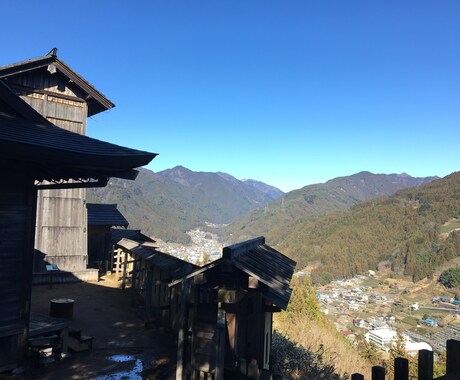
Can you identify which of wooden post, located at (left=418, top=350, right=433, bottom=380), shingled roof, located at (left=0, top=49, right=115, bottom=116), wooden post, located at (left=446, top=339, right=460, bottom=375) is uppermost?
shingled roof, located at (left=0, top=49, right=115, bottom=116)

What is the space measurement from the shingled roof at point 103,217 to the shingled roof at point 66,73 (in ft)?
18.4

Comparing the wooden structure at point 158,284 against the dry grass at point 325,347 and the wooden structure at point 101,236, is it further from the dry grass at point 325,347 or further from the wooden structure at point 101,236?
the wooden structure at point 101,236

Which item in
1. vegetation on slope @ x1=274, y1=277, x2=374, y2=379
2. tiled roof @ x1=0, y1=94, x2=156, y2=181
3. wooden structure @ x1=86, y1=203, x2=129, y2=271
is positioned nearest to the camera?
tiled roof @ x1=0, y1=94, x2=156, y2=181

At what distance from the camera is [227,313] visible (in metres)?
6.04

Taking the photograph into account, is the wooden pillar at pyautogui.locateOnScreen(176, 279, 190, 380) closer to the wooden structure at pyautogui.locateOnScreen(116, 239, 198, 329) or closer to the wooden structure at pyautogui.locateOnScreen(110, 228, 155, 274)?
the wooden structure at pyautogui.locateOnScreen(116, 239, 198, 329)

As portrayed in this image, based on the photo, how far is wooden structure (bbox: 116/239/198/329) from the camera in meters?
8.62

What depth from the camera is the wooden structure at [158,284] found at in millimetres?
8616

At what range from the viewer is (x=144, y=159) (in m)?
6.45

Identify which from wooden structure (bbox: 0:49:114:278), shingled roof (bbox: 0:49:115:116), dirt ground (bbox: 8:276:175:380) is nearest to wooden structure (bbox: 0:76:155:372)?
dirt ground (bbox: 8:276:175:380)

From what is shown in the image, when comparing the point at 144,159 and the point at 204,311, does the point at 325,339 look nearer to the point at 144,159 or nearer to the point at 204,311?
the point at 204,311

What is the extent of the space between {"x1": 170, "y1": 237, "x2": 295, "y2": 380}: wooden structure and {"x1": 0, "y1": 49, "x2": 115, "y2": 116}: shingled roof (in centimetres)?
1349

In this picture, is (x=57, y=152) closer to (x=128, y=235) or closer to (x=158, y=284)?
(x=158, y=284)

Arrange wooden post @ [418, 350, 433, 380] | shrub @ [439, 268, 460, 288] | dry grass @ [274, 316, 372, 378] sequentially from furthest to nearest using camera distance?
shrub @ [439, 268, 460, 288] < dry grass @ [274, 316, 372, 378] < wooden post @ [418, 350, 433, 380]

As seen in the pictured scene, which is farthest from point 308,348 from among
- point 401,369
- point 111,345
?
point 401,369
